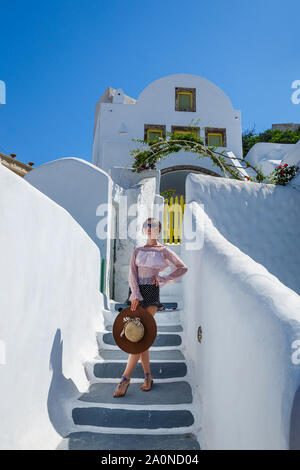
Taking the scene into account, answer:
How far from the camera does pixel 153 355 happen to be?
400 centimetres

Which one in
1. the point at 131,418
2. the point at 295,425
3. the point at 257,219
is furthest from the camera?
the point at 257,219

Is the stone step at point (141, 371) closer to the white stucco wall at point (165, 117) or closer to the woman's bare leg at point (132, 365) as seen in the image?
the woman's bare leg at point (132, 365)

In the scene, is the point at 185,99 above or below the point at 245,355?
above

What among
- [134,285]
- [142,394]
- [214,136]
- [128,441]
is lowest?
[128,441]

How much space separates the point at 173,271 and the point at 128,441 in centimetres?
155

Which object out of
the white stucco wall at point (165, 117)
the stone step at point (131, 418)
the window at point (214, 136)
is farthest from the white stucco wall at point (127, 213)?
the window at point (214, 136)

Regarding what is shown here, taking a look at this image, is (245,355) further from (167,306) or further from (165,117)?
(165,117)

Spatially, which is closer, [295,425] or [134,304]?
[295,425]

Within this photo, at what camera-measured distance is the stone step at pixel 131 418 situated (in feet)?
9.43

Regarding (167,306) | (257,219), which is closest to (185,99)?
(257,219)

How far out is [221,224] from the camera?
239 inches

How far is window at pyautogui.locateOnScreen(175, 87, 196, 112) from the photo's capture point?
1705 cm

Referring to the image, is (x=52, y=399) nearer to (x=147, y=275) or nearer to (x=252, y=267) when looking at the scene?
(x=147, y=275)

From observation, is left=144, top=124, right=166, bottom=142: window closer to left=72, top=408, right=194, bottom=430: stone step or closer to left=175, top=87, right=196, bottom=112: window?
left=175, top=87, right=196, bottom=112: window
